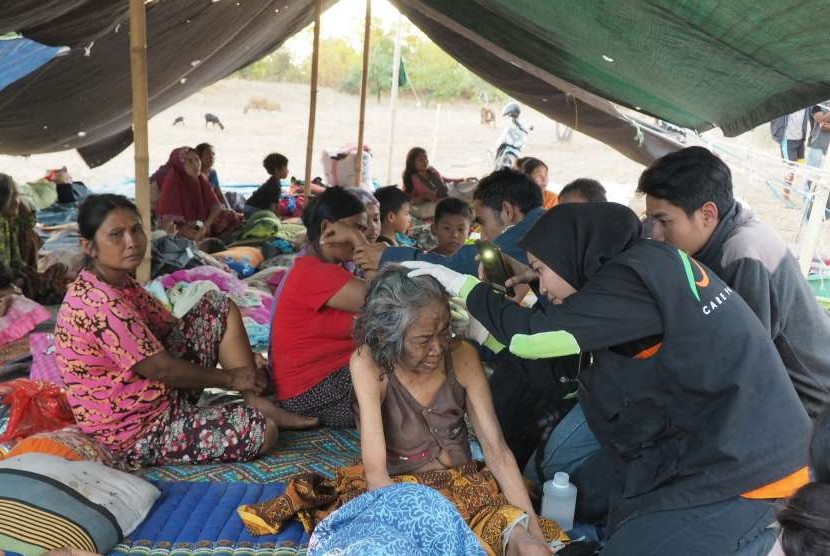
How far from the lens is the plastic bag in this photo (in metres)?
3.04

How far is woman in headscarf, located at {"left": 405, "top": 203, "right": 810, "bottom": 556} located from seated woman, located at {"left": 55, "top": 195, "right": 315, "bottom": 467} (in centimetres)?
142

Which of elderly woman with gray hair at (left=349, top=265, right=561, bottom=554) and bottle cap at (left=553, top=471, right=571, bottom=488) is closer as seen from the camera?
elderly woman with gray hair at (left=349, top=265, right=561, bottom=554)

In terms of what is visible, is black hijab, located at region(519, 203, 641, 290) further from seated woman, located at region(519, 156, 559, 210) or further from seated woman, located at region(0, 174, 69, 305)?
seated woman, located at region(519, 156, 559, 210)

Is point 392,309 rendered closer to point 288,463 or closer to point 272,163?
point 288,463

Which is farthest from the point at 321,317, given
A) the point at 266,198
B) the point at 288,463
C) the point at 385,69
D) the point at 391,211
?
the point at 385,69

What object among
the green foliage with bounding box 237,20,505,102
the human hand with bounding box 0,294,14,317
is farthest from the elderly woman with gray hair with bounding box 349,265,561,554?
the green foliage with bounding box 237,20,505,102

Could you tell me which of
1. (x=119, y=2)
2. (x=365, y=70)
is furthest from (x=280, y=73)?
(x=119, y=2)

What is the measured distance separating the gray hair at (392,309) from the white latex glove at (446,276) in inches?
0.6

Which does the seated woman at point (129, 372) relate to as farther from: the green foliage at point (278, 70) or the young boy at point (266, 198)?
the green foliage at point (278, 70)

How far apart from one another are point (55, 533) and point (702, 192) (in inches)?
87.8

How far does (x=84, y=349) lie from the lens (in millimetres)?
2703

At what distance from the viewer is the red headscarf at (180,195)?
7242mm

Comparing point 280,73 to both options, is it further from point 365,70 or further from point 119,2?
point 119,2

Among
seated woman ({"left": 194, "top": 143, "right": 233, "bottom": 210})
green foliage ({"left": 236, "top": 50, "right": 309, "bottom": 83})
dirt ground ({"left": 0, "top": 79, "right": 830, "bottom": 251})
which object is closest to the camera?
seated woman ({"left": 194, "top": 143, "right": 233, "bottom": 210})
